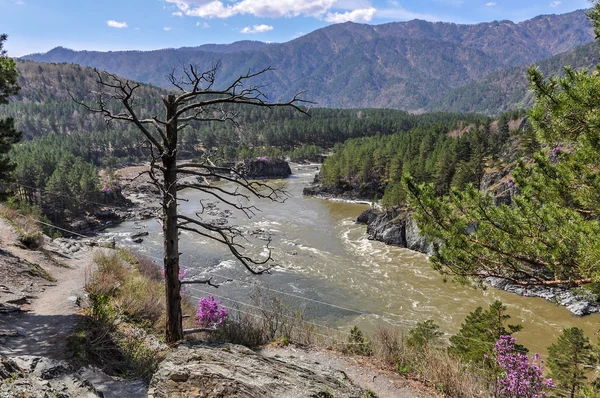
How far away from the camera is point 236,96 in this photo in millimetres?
6059

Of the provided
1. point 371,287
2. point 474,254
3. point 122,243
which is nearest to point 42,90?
point 122,243

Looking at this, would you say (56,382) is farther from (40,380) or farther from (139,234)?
(139,234)

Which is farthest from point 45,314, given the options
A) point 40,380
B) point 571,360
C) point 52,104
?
point 52,104

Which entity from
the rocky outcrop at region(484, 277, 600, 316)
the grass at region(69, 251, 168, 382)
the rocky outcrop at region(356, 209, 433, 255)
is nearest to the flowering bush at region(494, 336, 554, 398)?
the grass at region(69, 251, 168, 382)

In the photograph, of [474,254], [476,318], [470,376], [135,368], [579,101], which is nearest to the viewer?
[579,101]

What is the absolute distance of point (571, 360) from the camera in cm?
1209

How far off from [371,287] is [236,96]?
22789mm

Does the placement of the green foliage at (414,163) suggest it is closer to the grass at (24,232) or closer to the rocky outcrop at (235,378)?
the grass at (24,232)

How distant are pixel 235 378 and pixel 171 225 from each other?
2.96 metres

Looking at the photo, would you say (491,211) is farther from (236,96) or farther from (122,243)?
(122,243)

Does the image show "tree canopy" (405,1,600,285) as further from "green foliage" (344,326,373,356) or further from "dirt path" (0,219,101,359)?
"dirt path" (0,219,101,359)

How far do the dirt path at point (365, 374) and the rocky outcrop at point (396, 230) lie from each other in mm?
28397

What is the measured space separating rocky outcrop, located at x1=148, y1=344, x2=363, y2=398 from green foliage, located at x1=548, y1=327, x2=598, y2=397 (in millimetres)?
9209

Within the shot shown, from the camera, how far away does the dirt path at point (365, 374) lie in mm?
6852
